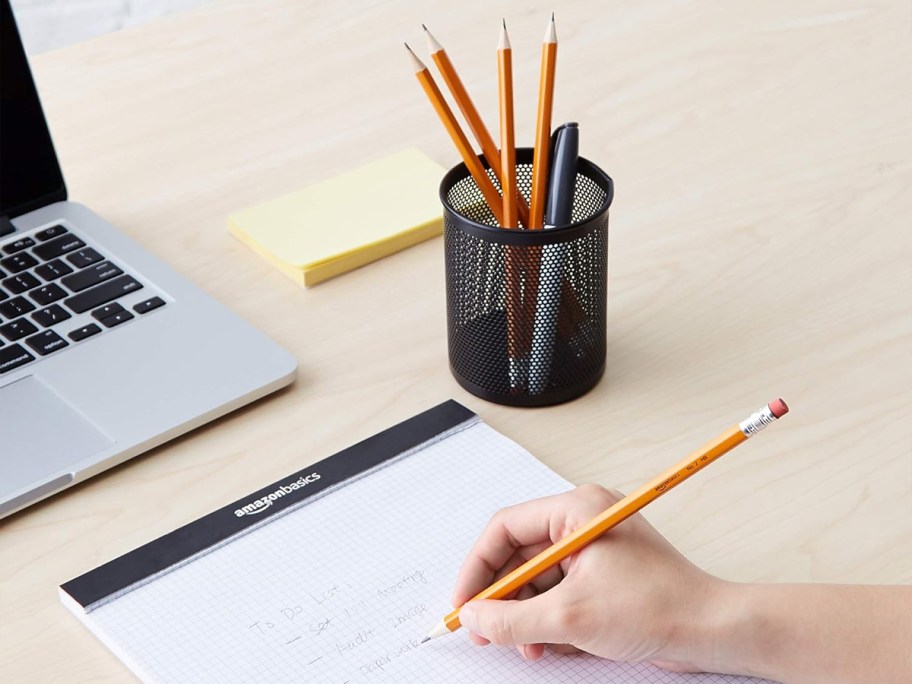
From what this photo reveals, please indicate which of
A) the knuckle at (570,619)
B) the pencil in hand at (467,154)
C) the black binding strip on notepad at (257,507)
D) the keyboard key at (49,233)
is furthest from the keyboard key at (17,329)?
the knuckle at (570,619)

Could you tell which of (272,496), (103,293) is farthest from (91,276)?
(272,496)

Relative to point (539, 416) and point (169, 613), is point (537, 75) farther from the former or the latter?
point (169, 613)

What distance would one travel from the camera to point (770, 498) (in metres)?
0.74

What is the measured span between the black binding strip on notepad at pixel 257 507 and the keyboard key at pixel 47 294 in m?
0.24

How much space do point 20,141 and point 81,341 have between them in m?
0.20

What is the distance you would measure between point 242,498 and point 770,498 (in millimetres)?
317

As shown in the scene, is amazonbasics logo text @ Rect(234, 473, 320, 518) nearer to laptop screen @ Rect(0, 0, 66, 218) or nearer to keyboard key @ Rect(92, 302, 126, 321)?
keyboard key @ Rect(92, 302, 126, 321)

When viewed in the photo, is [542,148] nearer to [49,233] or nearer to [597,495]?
[597,495]

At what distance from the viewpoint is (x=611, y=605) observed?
23.9 inches

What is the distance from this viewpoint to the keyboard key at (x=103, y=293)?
0.89 metres

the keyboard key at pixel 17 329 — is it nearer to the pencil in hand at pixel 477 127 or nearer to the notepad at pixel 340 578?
the notepad at pixel 340 578

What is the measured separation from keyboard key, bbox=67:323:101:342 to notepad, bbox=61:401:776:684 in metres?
0.20

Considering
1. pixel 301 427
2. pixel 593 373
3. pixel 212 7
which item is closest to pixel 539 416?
pixel 593 373

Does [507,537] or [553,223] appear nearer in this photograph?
[507,537]
